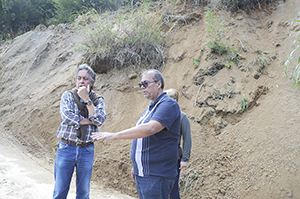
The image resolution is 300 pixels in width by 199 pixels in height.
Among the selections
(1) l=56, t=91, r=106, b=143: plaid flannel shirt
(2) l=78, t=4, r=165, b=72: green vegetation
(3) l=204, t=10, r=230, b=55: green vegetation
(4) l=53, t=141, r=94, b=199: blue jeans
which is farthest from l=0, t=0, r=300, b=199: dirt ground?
(1) l=56, t=91, r=106, b=143: plaid flannel shirt

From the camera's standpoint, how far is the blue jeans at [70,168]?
265cm

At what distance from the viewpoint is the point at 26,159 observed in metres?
5.57

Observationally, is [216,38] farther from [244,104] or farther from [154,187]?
[154,187]

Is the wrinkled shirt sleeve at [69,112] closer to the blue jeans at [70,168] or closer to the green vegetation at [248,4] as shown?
the blue jeans at [70,168]

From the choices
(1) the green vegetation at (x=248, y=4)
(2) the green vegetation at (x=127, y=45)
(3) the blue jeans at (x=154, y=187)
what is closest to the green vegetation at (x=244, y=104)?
(2) the green vegetation at (x=127, y=45)

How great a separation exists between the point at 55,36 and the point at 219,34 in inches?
324

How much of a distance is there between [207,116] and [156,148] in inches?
117

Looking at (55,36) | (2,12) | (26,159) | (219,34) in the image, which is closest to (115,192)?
(26,159)

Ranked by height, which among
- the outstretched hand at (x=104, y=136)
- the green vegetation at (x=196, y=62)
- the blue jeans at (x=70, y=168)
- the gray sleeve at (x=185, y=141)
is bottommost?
the green vegetation at (x=196, y=62)

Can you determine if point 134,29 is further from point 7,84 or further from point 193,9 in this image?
point 7,84

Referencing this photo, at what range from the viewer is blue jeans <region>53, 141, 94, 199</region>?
2652 mm

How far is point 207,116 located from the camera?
191 inches

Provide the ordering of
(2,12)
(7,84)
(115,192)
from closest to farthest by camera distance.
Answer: (115,192)
(7,84)
(2,12)

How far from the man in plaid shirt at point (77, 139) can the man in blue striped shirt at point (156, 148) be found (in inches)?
31.5
